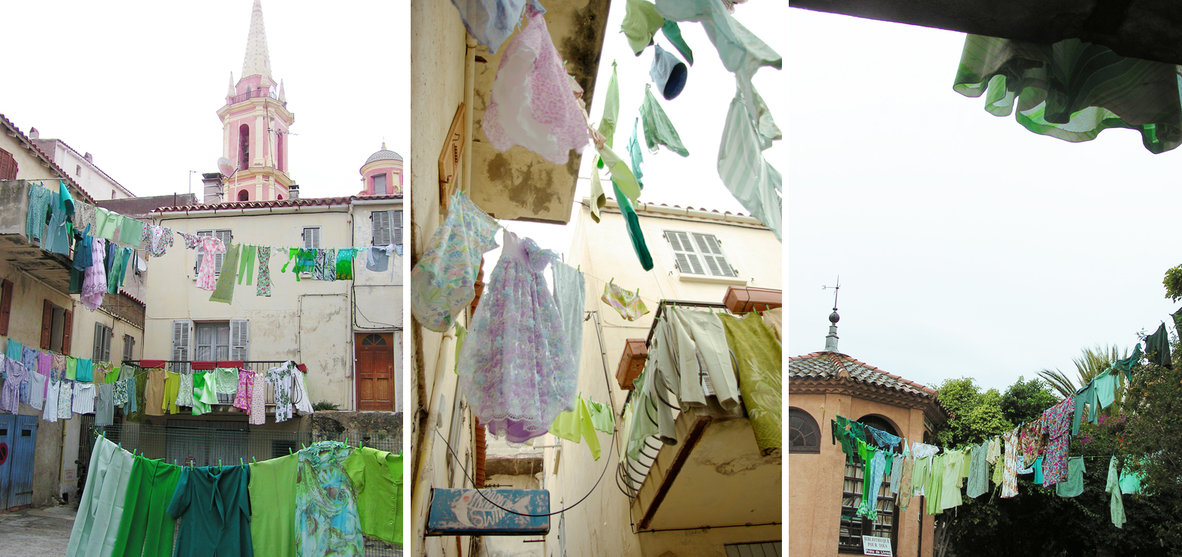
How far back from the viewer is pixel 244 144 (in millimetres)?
34562

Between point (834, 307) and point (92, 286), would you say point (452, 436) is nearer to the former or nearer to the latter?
point (92, 286)

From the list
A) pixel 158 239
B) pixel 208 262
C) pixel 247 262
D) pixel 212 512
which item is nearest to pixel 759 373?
pixel 212 512

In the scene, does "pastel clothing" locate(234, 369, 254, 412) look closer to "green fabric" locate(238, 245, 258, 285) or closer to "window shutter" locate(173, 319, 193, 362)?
"window shutter" locate(173, 319, 193, 362)

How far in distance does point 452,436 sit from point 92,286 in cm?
941

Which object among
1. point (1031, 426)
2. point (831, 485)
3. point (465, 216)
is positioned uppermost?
point (465, 216)

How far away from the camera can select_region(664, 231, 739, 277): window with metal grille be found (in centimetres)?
1184

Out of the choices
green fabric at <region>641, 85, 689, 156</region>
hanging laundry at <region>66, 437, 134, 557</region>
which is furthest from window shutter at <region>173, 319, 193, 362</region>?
green fabric at <region>641, 85, 689, 156</region>

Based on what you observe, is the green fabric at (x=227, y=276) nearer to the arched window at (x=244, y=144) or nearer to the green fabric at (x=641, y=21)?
the green fabric at (x=641, y=21)

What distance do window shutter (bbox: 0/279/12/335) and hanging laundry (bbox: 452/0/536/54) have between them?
59.1 ft

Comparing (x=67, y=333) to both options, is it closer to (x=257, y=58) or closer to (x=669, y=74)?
(x=669, y=74)

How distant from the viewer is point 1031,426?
11.2 meters

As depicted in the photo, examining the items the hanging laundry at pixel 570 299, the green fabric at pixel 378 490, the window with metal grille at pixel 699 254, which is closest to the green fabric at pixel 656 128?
the hanging laundry at pixel 570 299

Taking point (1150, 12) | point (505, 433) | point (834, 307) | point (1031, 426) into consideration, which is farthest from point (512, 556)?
point (1150, 12)

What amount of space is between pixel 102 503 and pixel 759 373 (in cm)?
546
